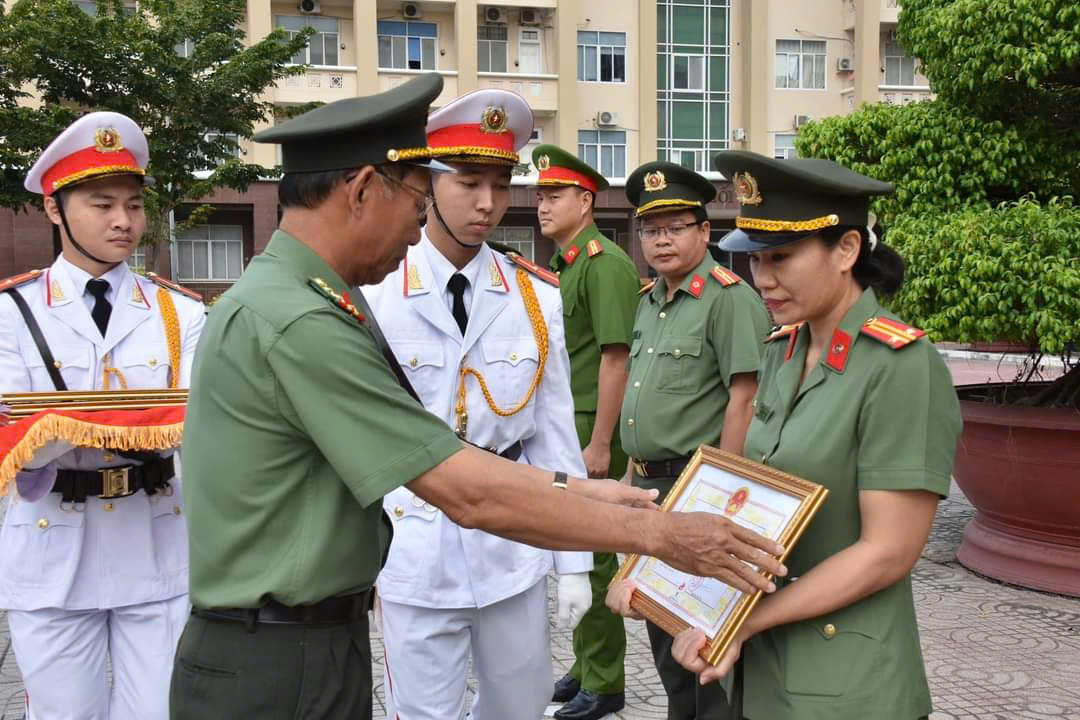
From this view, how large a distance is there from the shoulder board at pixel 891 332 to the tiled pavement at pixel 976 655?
2.57m

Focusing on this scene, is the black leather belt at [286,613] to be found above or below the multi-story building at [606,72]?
below

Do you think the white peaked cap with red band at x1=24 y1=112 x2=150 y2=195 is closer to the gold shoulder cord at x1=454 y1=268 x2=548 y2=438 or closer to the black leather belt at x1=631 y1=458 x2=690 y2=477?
the gold shoulder cord at x1=454 y1=268 x2=548 y2=438

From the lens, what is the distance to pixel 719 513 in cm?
239

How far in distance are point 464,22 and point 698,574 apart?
92.4 ft

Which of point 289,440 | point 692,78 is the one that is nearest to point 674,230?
point 289,440

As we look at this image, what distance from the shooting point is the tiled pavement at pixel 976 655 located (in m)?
4.39

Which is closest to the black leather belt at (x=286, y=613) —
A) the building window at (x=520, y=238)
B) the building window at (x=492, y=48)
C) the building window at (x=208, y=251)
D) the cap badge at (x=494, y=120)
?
the cap badge at (x=494, y=120)

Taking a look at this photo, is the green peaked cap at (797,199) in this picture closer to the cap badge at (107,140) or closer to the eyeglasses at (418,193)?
the eyeglasses at (418,193)

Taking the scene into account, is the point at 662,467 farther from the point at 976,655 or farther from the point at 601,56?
the point at 601,56

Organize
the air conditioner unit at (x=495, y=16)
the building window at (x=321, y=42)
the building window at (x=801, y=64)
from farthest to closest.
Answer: the building window at (x=801, y=64), the air conditioner unit at (x=495, y=16), the building window at (x=321, y=42)

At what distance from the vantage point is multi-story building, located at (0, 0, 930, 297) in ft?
93.1

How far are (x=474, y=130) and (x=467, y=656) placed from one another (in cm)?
157

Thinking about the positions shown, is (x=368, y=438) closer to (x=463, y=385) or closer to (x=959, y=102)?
(x=463, y=385)

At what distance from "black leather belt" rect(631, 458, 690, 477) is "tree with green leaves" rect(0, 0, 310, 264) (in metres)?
14.5
